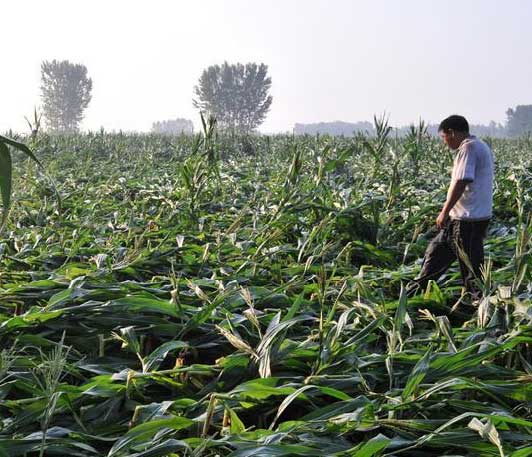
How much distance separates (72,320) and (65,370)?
1.43ft

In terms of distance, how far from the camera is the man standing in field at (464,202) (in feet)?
12.1

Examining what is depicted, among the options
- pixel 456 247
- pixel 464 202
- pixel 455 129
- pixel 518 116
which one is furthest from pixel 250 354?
pixel 518 116

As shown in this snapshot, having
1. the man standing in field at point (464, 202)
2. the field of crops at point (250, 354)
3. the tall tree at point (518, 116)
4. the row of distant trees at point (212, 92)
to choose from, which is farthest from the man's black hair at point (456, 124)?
the tall tree at point (518, 116)

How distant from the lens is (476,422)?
1650 millimetres

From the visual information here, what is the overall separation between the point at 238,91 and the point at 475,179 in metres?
86.3

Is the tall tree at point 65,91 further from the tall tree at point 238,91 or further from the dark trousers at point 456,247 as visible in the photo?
the dark trousers at point 456,247

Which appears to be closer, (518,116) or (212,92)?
(212,92)

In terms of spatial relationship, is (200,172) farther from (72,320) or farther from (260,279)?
(72,320)

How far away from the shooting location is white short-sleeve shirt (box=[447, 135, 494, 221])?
12.1 ft

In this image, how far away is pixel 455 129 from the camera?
12.4 ft

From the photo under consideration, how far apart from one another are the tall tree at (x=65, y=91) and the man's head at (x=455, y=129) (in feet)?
277

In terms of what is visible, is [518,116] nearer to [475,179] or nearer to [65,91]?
[65,91]

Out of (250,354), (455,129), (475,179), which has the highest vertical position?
(455,129)

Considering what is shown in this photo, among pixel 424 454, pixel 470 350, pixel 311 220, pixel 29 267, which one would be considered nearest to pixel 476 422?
pixel 424 454
